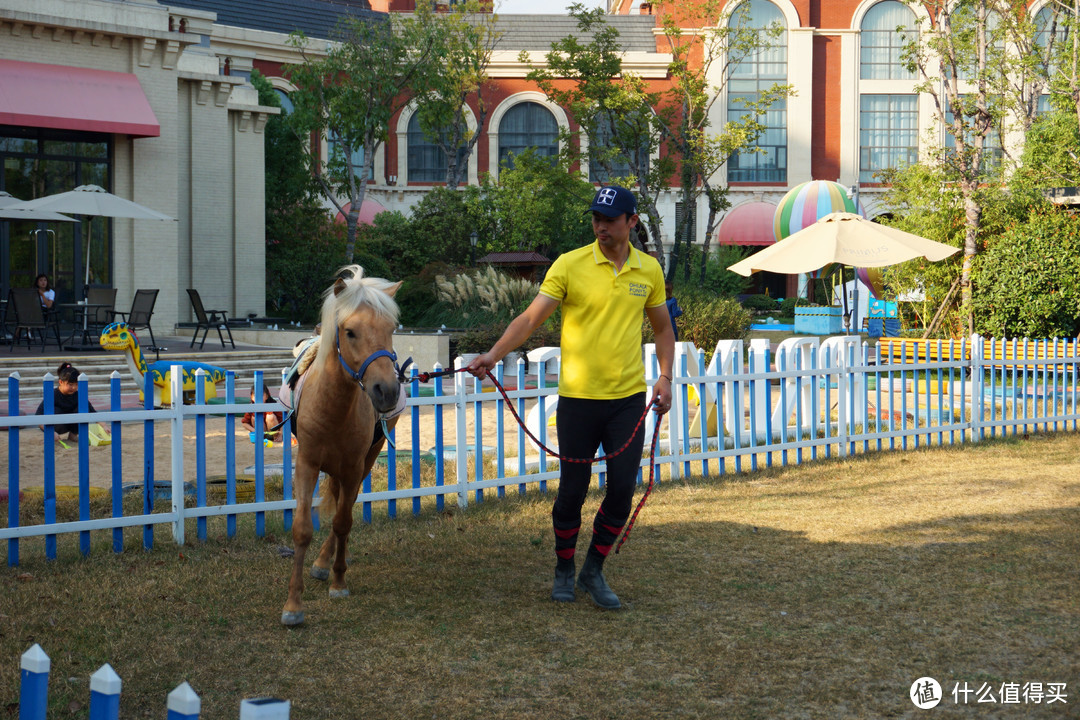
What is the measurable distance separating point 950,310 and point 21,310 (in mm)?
15494

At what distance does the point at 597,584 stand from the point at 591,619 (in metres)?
0.26

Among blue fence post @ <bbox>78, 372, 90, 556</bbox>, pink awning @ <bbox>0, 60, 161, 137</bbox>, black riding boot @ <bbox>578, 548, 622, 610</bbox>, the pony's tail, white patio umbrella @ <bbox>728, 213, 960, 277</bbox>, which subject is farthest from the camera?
pink awning @ <bbox>0, 60, 161, 137</bbox>

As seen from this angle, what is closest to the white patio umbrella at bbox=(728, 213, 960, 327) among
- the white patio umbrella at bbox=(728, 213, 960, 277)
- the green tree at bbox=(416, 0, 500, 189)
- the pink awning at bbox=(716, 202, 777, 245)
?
the white patio umbrella at bbox=(728, 213, 960, 277)

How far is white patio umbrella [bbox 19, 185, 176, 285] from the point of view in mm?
17109

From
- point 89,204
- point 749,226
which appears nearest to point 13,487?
point 89,204

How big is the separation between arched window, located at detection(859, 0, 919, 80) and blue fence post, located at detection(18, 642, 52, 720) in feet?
161

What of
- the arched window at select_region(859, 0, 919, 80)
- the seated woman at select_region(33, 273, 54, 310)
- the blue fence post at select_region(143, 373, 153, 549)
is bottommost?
the blue fence post at select_region(143, 373, 153, 549)

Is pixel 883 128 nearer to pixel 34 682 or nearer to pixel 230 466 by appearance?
pixel 230 466

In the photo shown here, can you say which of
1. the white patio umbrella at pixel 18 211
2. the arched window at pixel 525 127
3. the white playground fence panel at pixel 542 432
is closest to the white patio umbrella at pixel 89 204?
the white patio umbrella at pixel 18 211

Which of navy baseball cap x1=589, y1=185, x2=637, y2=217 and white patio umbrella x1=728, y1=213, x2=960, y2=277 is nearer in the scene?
navy baseball cap x1=589, y1=185, x2=637, y2=217

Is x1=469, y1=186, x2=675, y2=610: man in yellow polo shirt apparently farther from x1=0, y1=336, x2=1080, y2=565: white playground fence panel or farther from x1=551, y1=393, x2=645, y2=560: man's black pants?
x1=0, y1=336, x2=1080, y2=565: white playground fence panel

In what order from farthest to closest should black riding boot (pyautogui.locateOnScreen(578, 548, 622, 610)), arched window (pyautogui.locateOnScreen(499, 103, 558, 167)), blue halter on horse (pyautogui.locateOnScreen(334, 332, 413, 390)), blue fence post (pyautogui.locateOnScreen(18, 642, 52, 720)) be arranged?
arched window (pyautogui.locateOnScreen(499, 103, 558, 167)) → black riding boot (pyautogui.locateOnScreen(578, 548, 622, 610)) → blue halter on horse (pyautogui.locateOnScreen(334, 332, 413, 390)) → blue fence post (pyautogui.locateOnScreen(18, 642, 52, 720))

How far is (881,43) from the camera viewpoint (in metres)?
47.0

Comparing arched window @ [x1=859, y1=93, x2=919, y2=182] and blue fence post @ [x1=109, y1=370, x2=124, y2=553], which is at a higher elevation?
arched window @ [x1=859, y1=93, x2=919, y2=182]
